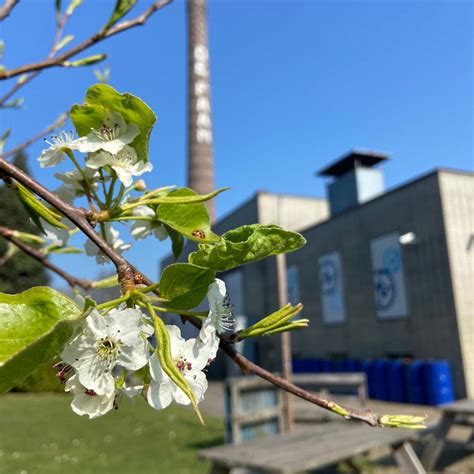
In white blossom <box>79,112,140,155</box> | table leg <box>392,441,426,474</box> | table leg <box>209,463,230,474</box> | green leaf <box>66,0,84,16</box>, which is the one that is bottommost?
table leg <box>392,441,426,474</box>

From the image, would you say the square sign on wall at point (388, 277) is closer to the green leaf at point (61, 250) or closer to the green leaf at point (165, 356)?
the green leaf at point (61, 250)

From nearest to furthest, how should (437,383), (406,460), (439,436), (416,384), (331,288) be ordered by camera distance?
(406,460) < (439,436) < (437,383) < (416,384) < (331,288)

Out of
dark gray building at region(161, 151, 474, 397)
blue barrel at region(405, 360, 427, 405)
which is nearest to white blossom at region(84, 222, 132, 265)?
blue barrel at region(405, 360, 427, 405)

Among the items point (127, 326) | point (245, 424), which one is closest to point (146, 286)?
point (127, 326)

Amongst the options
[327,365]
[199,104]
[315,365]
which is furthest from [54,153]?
[199,104]

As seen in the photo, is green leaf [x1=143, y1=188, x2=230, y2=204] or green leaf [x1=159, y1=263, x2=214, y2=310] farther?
green leaf [x1=143, y1=188, x2=230, y2=204]

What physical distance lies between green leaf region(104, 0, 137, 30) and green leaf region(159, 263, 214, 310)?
832 millimetres

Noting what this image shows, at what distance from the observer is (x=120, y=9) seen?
106 centimetres

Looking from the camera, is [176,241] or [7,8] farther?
[7,8]

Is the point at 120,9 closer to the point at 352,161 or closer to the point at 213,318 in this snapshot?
the point at 213,318

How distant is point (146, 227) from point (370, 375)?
419 inches

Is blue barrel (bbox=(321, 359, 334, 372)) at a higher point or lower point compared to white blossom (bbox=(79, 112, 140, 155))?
lower

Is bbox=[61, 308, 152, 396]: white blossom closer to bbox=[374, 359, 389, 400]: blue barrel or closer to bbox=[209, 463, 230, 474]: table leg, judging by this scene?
bbox=[209, 463, 230, 474]: table leg

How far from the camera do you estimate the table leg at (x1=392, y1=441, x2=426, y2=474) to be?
3976 mm
